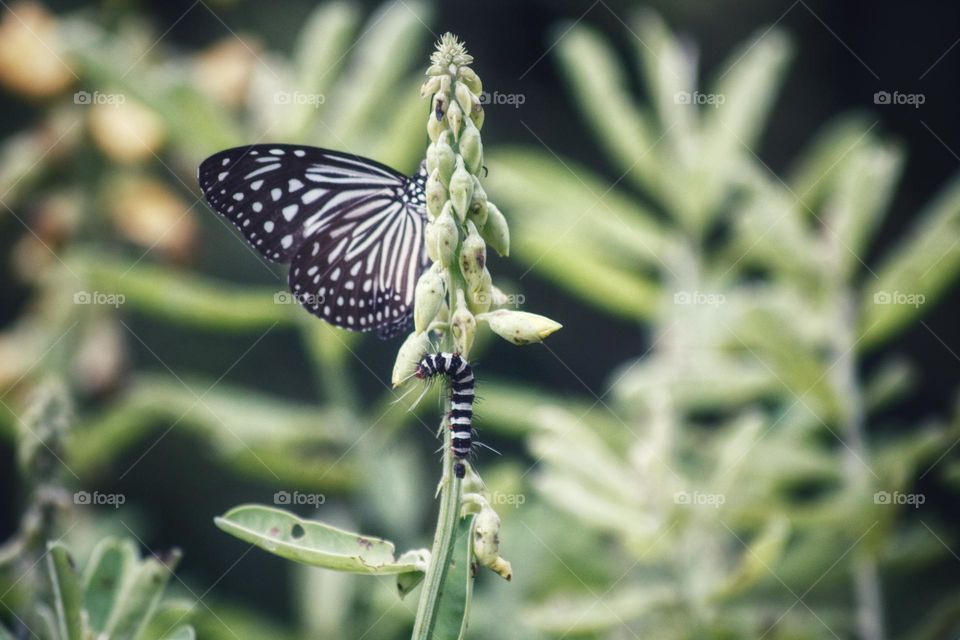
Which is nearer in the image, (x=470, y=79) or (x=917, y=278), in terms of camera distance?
(x=470, y=79)

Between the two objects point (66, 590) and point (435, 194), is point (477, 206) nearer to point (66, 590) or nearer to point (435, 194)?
point (435, 194)

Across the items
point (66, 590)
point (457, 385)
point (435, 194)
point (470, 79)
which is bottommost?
point (66, 590)

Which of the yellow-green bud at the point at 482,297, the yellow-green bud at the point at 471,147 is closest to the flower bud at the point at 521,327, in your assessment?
the yellow-green bud at the point at 482,297

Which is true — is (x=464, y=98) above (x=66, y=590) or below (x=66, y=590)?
above

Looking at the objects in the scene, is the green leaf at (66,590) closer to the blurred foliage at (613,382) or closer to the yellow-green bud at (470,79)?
the blurred foliage at (613,382)

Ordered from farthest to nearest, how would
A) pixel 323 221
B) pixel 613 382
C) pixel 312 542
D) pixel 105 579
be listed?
pixel 613 382, pixel 323 221, pixel 105 579, pixel 312 542

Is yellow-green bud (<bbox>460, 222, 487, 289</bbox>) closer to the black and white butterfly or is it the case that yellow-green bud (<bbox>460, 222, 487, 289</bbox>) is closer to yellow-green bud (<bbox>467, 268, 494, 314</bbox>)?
yellow-green bud (<bbox>467, 268, 494, 314</bbox>)

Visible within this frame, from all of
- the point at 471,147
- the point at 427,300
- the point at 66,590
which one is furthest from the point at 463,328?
the point at 66,590

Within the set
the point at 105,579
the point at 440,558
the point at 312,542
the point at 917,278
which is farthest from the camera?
the point at 917,278
